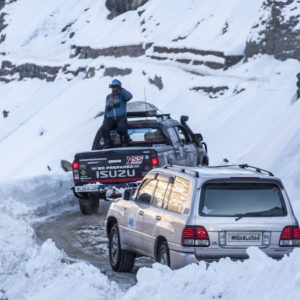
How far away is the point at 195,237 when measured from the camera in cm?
943

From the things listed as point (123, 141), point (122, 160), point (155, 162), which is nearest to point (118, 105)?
point (123, 141)

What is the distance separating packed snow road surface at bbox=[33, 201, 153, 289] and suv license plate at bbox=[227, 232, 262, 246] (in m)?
1.43

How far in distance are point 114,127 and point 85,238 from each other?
Result: 3916mm

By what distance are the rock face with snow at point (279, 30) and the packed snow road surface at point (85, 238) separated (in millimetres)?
23714

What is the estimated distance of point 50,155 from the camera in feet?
165

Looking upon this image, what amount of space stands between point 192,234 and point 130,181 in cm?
810

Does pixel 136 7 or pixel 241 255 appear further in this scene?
pixel 136 7

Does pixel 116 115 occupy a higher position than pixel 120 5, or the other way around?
pixel 116 115

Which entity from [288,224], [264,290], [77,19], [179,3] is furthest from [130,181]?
[77,19]

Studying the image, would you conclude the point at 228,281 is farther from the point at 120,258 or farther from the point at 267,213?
the point at 120,258

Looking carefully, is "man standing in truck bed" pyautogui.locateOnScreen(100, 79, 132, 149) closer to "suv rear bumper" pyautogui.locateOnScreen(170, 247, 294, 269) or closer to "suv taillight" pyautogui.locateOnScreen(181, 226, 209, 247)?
"suv rear bumper" pyautogui.locateOnScreen(170, 247, 294, 269)

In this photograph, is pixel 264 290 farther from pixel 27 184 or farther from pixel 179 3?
pixel 179 3

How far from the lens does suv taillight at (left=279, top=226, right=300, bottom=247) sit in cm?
969

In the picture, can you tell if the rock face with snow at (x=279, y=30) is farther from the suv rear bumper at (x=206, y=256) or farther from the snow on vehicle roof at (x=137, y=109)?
the suv rear bumper at (x=206, y=256)
